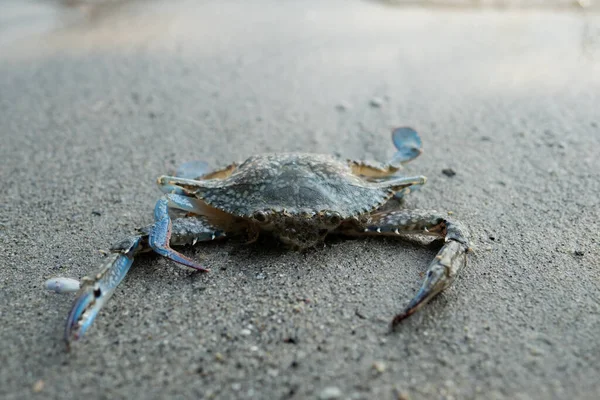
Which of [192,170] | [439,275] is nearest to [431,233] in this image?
[439,275]

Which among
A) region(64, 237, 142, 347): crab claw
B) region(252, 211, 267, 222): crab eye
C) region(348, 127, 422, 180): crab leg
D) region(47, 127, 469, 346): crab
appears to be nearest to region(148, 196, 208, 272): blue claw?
region(47, 127, 469, 346): crab

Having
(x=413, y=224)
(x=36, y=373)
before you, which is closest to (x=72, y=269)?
(x=36, y=373)

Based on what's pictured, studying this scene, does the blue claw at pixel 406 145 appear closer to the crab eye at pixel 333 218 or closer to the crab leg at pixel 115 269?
the crab eye at pixel 333 218

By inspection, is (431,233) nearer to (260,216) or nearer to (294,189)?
(294,189)

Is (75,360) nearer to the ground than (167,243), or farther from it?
nearer to the ground

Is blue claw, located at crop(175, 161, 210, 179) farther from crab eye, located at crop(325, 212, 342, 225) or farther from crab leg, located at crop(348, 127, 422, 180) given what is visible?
crab eye, located at crop(325, 212, 342, 225)

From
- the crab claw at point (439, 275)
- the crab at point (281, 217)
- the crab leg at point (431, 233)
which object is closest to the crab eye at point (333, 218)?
the crab at point (281, 217)

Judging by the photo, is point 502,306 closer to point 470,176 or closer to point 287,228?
point 287,228
